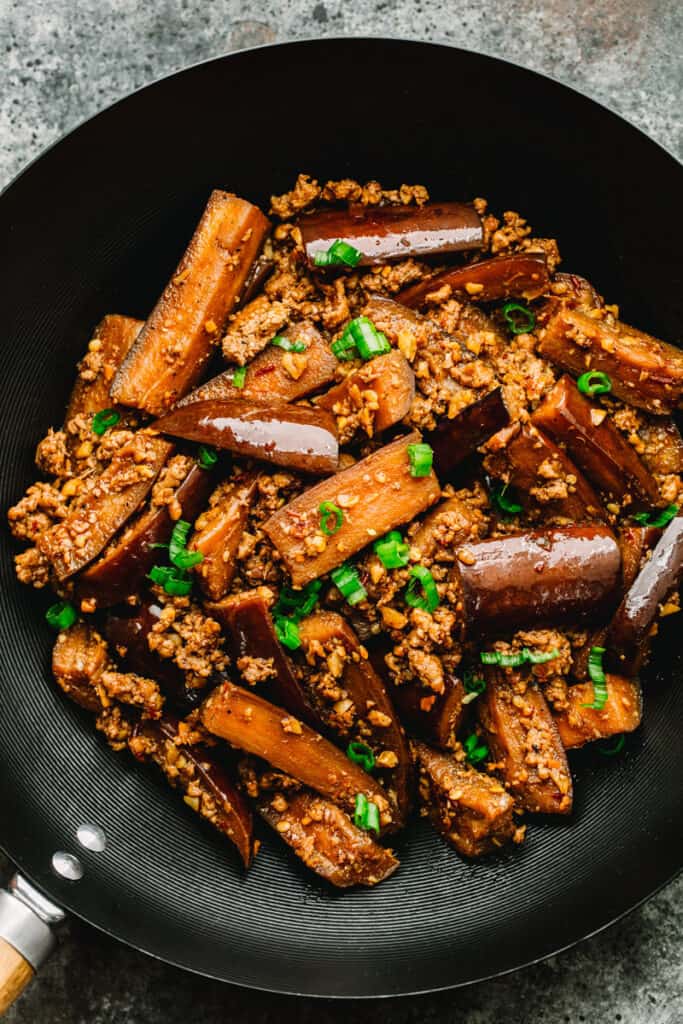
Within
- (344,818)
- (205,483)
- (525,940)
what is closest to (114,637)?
(205,483)

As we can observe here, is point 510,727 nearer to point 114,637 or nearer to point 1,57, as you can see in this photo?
point 114,637

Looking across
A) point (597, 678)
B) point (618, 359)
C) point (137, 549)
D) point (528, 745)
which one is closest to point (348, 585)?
point (137, 549)

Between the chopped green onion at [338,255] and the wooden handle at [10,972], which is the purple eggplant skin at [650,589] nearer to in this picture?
the chopped green onion at [338,255]

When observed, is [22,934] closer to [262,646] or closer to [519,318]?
[262,646]

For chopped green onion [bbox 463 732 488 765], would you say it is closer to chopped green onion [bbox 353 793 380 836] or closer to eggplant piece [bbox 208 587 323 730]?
chopped green onion [bbox 353 793 380 836]

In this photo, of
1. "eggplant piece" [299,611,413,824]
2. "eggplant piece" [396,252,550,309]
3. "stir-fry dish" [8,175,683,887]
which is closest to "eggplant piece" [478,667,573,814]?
"stir-fry dish" [8,175,683,887]
